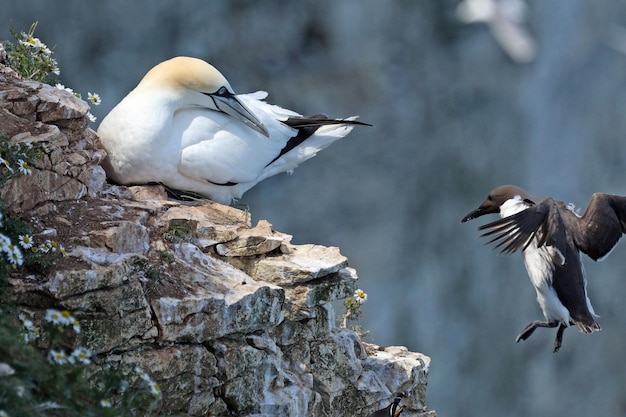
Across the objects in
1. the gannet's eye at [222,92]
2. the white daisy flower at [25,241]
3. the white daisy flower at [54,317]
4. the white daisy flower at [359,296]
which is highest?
the gannet's eye at [222,92]

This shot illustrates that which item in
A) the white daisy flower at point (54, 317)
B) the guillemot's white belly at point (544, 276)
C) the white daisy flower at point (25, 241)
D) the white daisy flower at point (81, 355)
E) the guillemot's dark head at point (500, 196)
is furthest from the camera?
the guillemot's dark head at point (500, 196)

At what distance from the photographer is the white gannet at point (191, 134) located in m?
5.16

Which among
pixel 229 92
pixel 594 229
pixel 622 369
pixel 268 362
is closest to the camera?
pixel 268 362

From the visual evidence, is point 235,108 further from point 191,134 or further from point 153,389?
point 153,389

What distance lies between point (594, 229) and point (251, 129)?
7.40ft

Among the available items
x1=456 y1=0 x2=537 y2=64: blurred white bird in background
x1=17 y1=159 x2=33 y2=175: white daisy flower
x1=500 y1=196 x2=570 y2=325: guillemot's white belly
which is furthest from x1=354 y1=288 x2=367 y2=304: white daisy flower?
x1=456 y1=0 x2=537 y2=64: blurred white bird in background

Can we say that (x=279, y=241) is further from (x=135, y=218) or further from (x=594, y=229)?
(x=594, y=229)

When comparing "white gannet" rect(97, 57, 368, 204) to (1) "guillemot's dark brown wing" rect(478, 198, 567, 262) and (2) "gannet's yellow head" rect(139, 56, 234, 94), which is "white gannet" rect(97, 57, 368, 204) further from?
(1) "guillemot's dark brown wing" rect(478, 198, 567, 262)

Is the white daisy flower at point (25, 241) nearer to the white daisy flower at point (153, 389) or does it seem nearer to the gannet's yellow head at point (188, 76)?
the white daisy flower at point (153, 389)

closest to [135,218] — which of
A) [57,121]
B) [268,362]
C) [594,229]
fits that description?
[57,121]

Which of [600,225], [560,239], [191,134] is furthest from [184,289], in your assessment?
[600,225]

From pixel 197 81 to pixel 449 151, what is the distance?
7222 mm

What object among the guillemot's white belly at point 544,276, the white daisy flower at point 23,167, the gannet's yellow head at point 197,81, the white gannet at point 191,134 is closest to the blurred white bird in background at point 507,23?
the guillemot's white belly at point 544,276

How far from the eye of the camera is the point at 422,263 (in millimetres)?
12078
